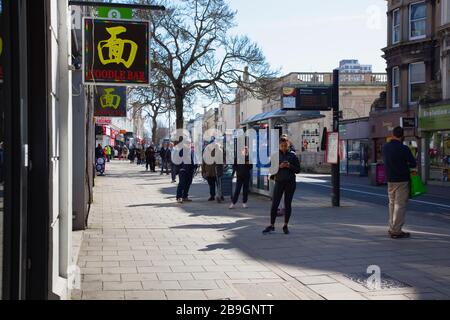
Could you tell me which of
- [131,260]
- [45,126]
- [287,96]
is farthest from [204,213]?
[45,126]

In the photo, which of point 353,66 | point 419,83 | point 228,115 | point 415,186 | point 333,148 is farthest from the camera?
point 228,115

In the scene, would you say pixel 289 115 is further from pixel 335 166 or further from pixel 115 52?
pixel 115 52

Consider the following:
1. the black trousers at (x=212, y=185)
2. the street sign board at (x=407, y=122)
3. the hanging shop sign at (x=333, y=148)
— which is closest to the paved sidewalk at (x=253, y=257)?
the hanging shop sign at (x=333, y=148)

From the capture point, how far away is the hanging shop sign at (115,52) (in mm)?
7691

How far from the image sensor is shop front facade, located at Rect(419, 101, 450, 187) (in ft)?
87.5

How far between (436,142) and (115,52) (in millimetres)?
23657

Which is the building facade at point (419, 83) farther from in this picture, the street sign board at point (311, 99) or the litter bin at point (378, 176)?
the street sign board at point (311, 99)

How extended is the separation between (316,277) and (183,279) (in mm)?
1586

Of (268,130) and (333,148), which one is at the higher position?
(268,130)

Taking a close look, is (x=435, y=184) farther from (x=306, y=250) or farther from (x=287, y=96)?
(x=306, y=250)

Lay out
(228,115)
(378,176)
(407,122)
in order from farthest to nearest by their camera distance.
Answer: (228,115) → (407,122) → (378,176)

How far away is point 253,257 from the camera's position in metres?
7.81

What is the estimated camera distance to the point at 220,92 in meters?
36.0

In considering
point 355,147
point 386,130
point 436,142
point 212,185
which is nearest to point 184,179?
point 212,185
